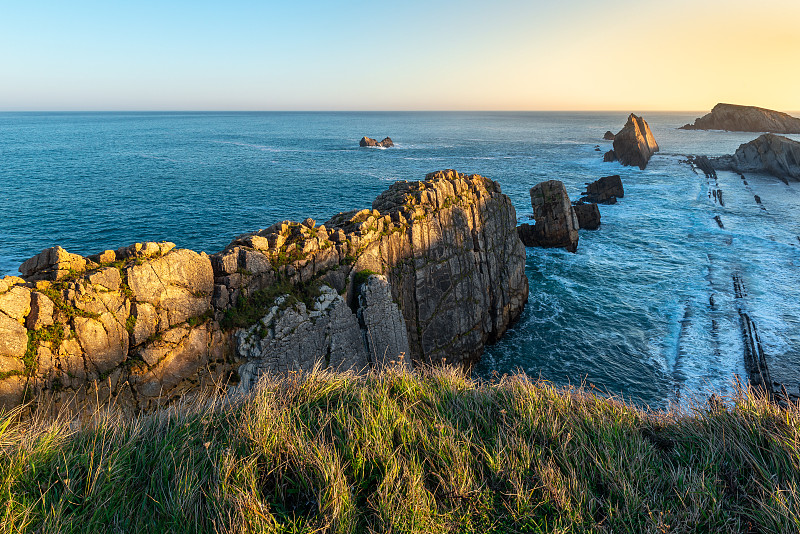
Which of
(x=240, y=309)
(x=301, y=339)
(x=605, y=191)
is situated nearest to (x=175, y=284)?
(x=240, y=309)

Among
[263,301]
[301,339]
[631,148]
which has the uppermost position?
[631,148]

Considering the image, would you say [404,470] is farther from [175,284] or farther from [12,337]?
[12,337]

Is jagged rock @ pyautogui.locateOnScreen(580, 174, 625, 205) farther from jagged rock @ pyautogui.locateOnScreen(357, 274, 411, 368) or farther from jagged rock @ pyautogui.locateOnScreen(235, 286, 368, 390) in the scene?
jagged rock @ pyautogui.locateOnScreen(235, 286, 368, 390)

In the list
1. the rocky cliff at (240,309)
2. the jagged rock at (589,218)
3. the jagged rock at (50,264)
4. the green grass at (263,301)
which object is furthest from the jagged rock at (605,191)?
the jagged rock at (50,264)

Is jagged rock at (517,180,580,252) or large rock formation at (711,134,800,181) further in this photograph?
large rock formation at (711,134,800,181)

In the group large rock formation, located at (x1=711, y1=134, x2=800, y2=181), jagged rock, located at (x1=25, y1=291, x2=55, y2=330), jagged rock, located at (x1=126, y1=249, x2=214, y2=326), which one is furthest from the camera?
large rock formation, located at (x1=711, y1=134, x2=800, y2=181)

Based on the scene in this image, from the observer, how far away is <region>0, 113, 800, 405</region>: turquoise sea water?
2925 centimetres

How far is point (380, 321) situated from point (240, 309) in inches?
298

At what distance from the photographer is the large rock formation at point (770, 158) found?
301ft

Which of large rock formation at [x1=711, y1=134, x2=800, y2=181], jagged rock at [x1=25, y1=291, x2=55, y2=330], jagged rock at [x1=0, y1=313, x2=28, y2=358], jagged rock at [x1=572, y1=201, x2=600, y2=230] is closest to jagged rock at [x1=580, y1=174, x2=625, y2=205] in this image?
jagged rock at [x1=572, y1=201, x2=600, y2=230]

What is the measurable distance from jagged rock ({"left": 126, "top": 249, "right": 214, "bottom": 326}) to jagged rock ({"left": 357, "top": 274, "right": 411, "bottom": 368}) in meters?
7.85

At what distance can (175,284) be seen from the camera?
16.8 meters

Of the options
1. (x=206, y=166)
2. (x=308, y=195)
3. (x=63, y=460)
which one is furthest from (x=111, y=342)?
(x=206, y=166)

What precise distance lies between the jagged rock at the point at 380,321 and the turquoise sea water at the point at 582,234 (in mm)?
8645
